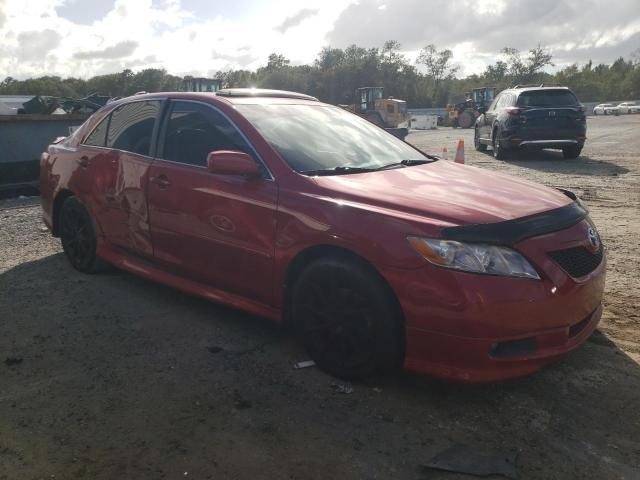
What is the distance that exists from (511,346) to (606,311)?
1.75 m

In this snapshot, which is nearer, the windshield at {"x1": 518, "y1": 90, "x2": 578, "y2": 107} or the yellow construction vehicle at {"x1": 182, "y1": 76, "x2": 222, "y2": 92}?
the windshield at {"x1": 518, "y1": 90, "x2": 578, "y2": 107}

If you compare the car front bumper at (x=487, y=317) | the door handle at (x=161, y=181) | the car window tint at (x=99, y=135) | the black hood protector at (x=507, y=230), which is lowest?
the car front bumper at (x=487, y=317)

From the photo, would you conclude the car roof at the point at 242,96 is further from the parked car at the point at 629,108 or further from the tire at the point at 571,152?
the parked car at the point at 629,108

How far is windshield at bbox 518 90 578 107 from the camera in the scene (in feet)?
42.1

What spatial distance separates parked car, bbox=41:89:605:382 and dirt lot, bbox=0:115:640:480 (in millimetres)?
268

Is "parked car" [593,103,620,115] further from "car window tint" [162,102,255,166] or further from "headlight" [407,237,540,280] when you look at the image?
"headlight" [407,237,540,280]

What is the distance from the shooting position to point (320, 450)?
2521 mm

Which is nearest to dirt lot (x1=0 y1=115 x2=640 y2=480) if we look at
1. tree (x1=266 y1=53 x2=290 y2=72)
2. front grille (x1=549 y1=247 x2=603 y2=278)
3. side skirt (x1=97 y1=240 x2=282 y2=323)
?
side skirt (x1=97 y1=240 x2=282 y2=323)

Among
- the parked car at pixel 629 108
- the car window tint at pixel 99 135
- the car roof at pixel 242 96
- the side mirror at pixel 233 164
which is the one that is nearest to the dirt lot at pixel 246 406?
the side mirror at pixel 233 164

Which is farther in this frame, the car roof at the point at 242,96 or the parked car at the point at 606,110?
the parked car at the point at 606,110

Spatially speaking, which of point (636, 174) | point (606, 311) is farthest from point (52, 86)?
point (606, 311)

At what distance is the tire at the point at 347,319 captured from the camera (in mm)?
2844

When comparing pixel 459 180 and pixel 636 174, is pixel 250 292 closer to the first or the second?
pixel 459 180

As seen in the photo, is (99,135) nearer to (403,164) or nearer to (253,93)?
(253,93)
